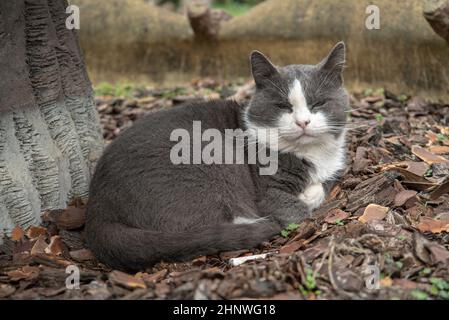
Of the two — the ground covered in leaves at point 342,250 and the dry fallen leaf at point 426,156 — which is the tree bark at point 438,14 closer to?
the ground covered in leaves at point 342,250

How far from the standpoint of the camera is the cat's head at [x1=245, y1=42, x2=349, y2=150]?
367 cm

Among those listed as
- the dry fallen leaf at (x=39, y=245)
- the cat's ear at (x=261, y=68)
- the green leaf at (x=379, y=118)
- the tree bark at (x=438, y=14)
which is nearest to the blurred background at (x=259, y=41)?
the tree bark at (x=438, y=14)

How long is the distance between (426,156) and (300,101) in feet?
3.66

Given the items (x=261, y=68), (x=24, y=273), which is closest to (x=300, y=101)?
(x=261, y=68)

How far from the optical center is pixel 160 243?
10.5 feet

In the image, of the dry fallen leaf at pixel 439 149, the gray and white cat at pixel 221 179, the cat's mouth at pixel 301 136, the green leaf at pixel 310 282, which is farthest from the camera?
the dry fallen leaf at pixel 439 149

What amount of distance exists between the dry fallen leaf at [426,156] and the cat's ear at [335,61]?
888 mm

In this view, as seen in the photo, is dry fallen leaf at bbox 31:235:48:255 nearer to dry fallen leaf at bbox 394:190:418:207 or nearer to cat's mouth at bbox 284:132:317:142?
cat's mouth at bbox 284:132:317:142

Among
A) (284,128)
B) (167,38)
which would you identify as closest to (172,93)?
(167,38)

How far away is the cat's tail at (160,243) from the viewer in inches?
126

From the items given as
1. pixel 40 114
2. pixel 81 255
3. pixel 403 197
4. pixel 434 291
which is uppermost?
pixel 40 114

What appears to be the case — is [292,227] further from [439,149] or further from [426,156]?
[439,149]

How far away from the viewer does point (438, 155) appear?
415cm

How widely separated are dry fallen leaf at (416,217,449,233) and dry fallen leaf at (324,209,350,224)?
0.46m
